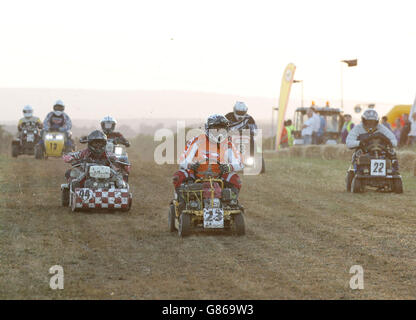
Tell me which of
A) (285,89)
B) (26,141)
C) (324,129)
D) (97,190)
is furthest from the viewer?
(324,129)

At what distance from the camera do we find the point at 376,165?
58.1 ft

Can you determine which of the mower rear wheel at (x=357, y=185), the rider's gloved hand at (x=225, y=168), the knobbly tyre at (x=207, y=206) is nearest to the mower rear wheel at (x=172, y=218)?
the knobbly tyre at (x=207, y=206)

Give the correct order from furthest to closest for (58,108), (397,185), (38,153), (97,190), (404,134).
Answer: (404,134) < (38,153) < (58,108) < (397,185) < (97,190)

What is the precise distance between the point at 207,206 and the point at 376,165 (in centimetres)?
756

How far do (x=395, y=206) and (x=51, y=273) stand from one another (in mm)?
8969

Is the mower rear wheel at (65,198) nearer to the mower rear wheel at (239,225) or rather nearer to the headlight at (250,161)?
the mower rear wheel at (239,225)

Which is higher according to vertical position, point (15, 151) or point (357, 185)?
point (15, 151)

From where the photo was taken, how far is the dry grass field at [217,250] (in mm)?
7941

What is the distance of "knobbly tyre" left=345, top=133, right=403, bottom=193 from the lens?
17.7 metres

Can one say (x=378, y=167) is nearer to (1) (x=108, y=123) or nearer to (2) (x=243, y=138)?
(2) (x=243, y=138)

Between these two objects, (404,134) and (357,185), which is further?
(404,134)

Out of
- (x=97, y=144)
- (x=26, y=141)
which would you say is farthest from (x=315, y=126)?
(x=97, y=144)

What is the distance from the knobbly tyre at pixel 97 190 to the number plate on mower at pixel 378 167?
20.7 feet
